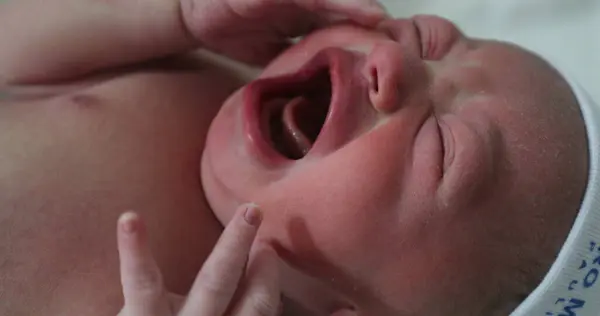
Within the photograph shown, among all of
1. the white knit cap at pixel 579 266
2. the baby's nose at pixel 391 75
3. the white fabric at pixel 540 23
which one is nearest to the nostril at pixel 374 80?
the baby's nose at pixel 391 75

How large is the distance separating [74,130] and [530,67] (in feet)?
1.94

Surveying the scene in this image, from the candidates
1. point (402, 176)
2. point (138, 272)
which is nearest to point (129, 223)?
point (138, 272)

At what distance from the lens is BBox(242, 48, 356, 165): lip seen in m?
0.82

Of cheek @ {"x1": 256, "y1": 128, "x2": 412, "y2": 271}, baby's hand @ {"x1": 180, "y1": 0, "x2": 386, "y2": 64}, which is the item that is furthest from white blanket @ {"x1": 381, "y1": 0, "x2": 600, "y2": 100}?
cheek @ {"x1": 256, "y1": 128, "x2": 412, "y2": 271}

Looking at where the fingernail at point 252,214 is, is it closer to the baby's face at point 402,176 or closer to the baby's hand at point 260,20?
the baby's face at point 402,176

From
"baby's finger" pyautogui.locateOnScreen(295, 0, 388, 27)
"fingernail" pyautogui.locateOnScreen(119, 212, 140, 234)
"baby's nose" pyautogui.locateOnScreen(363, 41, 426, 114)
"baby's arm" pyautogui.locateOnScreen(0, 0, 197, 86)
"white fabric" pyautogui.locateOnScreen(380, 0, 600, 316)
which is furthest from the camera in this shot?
"white fabric" pyautogui.locateOnScreen(380, 0, 600, 316)

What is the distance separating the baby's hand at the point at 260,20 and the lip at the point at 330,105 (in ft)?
0.31

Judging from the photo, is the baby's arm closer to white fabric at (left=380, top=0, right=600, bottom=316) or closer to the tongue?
the tongue

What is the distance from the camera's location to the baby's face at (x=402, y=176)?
81 cm

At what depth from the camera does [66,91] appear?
42.8 inches

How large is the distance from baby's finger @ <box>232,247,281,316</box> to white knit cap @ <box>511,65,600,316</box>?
280 millimetres

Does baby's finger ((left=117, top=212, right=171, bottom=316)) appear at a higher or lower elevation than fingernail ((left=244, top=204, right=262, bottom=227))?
lower

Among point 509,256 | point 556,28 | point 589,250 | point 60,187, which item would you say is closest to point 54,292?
point 60,187

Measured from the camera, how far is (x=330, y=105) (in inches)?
33.1
